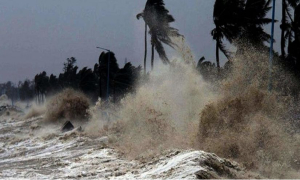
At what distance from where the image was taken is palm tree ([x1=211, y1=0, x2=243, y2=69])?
3206cm

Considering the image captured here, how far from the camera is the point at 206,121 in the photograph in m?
15.9

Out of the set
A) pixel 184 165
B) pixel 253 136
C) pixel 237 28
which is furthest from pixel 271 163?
pixel 237 28

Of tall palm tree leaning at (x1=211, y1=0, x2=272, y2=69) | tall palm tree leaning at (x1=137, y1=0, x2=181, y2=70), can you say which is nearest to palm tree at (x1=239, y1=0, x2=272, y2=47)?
tall palm tree leaning at (x1=211, y1=0, x2=272, y2=69)

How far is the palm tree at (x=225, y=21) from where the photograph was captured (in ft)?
105

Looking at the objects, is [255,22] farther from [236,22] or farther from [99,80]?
[99,80]

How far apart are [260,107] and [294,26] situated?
1710 centimetres

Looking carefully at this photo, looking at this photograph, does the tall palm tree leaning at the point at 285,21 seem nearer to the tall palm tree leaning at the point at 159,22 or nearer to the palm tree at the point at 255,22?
the palm tree at the point at 255,22

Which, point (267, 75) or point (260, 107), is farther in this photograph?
point (267, 75)

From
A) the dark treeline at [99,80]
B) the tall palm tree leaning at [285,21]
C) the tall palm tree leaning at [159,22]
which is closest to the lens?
the tall palm tree leaning at [285,21]

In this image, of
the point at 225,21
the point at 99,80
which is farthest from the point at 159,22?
the point at 99,80

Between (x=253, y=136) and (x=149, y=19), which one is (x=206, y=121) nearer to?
(x=253, y=136)

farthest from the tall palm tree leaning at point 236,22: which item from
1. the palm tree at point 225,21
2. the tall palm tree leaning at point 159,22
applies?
the tall palm tree leaning at point 159,22

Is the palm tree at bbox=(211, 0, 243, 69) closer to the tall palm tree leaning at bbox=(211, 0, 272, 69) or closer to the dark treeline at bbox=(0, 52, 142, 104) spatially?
the tall palm tree leaning at bbox=(211, 0, 272, 69)

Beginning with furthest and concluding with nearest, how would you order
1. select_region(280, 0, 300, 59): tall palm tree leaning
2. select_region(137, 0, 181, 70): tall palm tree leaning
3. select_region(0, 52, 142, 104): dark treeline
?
select_region(0, 52, 142, 104): dark treeline
select_region(137, 0, 181, 70): tall palm tree leaning
select_region(280, 0, 300, 59): tall palm tree leaning
